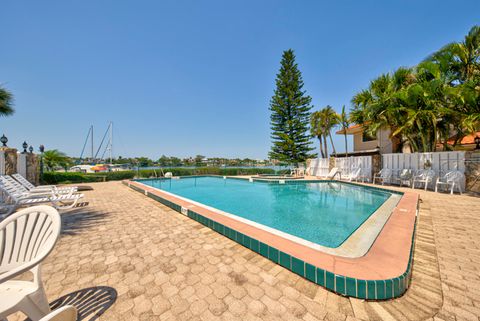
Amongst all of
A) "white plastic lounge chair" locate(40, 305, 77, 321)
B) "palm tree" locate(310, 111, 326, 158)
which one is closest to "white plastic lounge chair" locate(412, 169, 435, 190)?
"palm tree" locate(310, 111, 326, 158)

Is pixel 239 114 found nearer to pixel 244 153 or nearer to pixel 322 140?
pixel 322 140

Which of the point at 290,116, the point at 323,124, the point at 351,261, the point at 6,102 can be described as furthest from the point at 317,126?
the point at 6,102

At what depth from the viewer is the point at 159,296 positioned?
5.12 ft

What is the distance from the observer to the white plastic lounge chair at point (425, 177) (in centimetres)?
707

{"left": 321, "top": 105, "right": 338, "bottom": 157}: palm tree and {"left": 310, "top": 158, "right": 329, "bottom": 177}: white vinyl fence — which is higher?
{"left": 321, "top": 105, "right": 338, "bottom": 157}: palm tree

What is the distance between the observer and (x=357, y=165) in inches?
408

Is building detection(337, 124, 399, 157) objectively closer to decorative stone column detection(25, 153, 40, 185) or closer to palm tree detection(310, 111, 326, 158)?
palm tree detection(310, 111, 326, 158)

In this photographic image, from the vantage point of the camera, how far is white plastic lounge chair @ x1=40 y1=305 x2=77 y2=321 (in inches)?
36.2

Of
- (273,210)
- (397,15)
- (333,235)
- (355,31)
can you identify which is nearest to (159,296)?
(333,235)

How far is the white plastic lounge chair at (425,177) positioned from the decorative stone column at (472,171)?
89cm

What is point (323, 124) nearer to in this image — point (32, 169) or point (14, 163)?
point (14, 163)

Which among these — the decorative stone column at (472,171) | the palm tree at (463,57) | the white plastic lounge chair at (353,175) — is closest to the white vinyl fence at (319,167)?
the white plastic lounge chair at (353,175)

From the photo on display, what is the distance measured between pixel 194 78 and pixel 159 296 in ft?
51.1

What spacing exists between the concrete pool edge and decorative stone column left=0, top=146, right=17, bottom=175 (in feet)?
27.9
